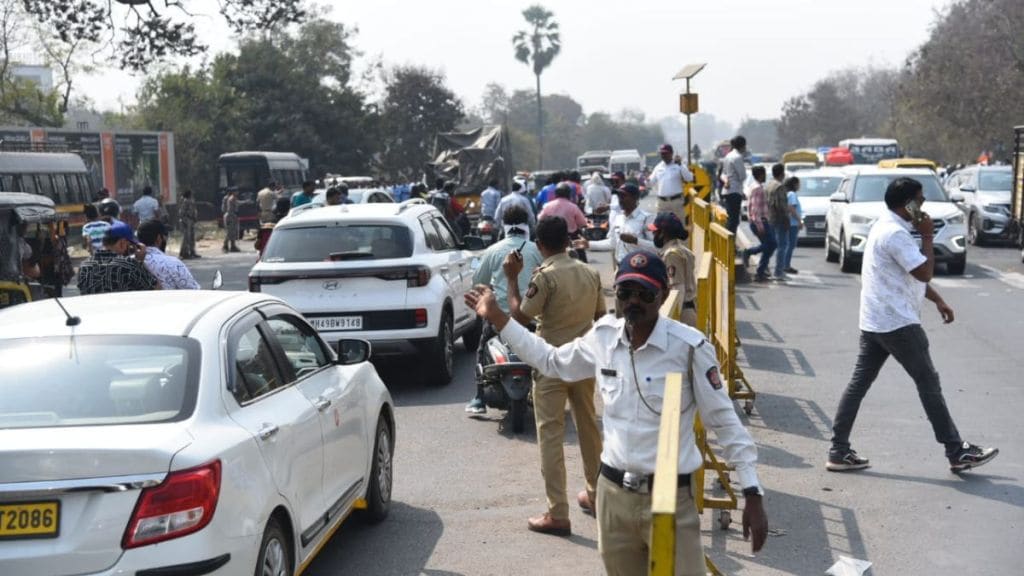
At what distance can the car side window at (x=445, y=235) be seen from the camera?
1280cm

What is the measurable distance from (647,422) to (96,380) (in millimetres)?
2241

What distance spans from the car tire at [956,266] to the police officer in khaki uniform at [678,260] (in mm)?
13343

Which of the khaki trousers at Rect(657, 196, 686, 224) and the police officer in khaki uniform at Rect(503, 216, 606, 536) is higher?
the khaki trousers at Rect(657, 196, 686, 224)

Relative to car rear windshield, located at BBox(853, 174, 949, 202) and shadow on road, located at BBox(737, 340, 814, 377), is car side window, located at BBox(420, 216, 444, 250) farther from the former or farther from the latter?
car rear windshield, located at BBox(853, 174, 949, 202)

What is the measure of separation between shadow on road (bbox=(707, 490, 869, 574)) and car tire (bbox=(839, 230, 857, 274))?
1487 cm

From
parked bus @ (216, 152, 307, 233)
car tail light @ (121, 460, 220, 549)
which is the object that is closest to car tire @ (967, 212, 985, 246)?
parked bus @ (216, 152, 307, 233)

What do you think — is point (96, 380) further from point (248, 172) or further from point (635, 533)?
point (248, 172)

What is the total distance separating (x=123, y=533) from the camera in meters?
4.41

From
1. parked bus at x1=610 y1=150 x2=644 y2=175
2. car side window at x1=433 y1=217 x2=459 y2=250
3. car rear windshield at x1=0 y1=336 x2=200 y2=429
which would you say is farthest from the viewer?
parked bus at x1=610 y1=150 x2=644 y2=175

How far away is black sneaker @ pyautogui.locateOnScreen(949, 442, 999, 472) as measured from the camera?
26.5ft

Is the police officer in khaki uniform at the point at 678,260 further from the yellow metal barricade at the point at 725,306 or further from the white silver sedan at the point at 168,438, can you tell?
the white silver sedan at the point at 168,438

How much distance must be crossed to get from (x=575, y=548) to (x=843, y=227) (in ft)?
54.8

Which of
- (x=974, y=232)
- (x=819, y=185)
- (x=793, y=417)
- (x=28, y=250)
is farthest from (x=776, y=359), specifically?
(x=974, y=232)

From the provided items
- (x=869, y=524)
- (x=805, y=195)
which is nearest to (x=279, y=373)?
(x=869, y=524)
